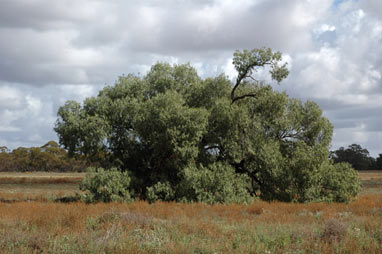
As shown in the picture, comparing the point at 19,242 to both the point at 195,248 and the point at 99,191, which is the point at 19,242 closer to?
the point at 195,248

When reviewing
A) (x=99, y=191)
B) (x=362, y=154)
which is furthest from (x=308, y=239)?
(x=362, y=154)

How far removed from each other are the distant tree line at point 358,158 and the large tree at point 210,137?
135 meters

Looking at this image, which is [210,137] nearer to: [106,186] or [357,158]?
[106,186]

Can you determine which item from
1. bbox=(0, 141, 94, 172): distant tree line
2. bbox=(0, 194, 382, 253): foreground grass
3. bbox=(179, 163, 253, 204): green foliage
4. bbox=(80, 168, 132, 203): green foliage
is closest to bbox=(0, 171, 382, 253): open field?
bbox=(0, 194, 382, 253): foreground grass

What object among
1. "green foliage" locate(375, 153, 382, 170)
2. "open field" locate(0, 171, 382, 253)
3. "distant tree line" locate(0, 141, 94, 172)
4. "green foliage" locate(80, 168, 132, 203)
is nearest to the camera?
"open field" locate(0, 171, 382, 253)

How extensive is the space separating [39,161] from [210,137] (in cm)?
9962

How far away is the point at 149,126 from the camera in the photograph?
28.6m

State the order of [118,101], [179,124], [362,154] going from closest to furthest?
[179,124] → [118,101] → [362,154]

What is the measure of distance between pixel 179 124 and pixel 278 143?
344 inches

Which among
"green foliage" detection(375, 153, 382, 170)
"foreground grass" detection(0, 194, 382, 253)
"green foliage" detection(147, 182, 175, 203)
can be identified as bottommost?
"foreground grass" detection(0, 194, 382, 253)

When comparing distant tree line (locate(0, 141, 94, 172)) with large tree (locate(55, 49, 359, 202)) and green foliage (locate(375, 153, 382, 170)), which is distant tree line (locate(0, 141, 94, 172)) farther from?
green foliage (locate(375, 153, 382, 170))

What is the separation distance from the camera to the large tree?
2784cm

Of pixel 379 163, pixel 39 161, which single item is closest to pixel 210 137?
pixel 39 161

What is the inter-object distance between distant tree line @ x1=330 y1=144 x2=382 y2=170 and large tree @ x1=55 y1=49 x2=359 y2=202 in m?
135
